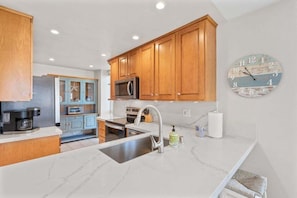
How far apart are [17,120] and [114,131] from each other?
1.44 m

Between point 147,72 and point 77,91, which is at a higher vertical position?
point 147,72

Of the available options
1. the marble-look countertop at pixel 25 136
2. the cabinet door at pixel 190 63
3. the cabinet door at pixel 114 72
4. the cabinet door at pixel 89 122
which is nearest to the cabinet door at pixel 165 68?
the cabinet door at pixel 190 63

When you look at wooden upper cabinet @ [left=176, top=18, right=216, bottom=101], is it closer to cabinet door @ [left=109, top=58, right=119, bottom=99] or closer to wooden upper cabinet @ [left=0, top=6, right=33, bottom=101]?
cabinet door @ [left=109, top=58, right=119, bottom=99]

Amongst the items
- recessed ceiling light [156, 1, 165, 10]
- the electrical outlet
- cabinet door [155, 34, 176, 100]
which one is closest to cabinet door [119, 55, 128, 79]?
cabinet door [155, 34, 176, 100]

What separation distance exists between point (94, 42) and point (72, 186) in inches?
92.7

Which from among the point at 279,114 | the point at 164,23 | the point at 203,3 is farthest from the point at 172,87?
the point at 279,114

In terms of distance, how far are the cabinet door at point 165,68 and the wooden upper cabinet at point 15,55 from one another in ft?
5.38

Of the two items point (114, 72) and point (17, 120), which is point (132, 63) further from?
point (17, 120)

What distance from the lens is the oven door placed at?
2580mm

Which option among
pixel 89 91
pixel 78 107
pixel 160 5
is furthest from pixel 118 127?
pixel 89 91

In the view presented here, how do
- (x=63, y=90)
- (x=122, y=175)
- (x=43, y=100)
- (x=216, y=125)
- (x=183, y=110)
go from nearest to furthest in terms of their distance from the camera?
(x=122, y=175)
(x=216, y=125)
(x=183, y=110)
(x=43, y=100)
(x=63, y=90)

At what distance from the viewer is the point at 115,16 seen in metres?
1.71

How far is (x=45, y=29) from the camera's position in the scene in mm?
2059

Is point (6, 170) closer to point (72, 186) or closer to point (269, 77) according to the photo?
point (72, 186)
